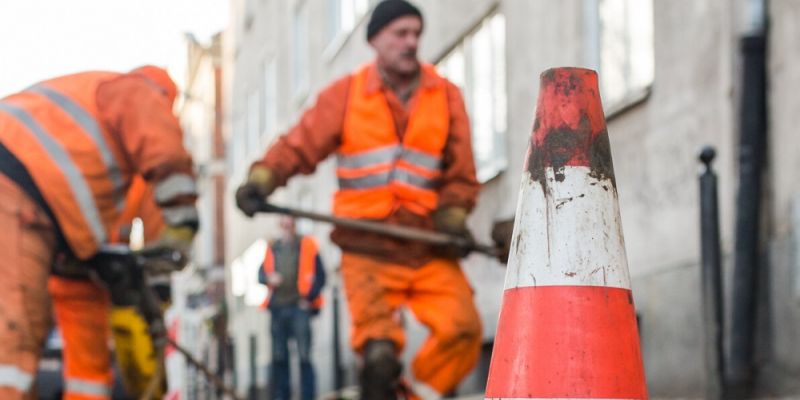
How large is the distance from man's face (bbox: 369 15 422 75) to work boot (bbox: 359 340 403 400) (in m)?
1.16

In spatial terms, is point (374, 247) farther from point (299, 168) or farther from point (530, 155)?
point (530, 155)

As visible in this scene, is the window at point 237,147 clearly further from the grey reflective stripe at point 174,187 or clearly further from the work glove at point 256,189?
the grey reflective stripe at point 174,187

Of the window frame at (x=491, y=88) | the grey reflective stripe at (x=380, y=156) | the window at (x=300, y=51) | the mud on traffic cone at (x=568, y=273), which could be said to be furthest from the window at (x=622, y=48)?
the window at (x=300, y=51)

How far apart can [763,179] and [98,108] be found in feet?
10.6

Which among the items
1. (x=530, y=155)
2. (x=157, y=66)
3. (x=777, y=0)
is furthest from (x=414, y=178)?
(x=530, y=155)

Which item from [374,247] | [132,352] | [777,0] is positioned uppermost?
[777,0]

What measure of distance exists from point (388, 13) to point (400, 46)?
161mm

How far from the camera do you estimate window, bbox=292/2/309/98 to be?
22.2 m

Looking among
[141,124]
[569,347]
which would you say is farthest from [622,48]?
[569,347]

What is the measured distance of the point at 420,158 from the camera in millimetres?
6195

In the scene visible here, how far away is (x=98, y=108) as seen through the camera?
571 cm

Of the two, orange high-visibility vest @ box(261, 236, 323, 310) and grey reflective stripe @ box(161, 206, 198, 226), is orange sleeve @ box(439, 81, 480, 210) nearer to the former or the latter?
grey reflective stripe @ box(161, 206, 198, 226)

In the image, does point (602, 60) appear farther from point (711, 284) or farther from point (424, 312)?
point (424, 312)

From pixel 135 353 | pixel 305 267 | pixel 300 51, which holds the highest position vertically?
pixel 300 51
